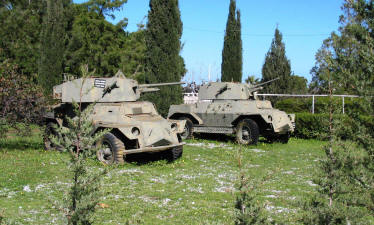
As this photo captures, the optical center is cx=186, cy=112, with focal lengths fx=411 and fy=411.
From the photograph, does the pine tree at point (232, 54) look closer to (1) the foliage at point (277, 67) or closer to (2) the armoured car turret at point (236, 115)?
(1) the foliage at point (277, 67)

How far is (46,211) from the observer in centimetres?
605

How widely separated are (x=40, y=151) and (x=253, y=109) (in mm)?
7399

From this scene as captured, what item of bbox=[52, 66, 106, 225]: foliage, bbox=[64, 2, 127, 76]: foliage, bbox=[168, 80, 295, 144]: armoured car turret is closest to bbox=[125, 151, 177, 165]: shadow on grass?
bbox=[168, 80, 295, 144]: armoured car turret

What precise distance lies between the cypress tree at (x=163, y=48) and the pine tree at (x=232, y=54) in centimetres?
746

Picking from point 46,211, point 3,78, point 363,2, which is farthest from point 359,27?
point 3,78

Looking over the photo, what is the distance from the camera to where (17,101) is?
1128 centimetres

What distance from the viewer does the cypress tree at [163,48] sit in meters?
18.1

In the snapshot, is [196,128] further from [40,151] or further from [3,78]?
[3,78]

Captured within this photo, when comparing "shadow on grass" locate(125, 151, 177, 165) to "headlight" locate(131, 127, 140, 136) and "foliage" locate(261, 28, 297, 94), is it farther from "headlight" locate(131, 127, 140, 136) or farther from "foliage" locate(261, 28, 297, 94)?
"foliage" locate(261, 28, 297, 94)

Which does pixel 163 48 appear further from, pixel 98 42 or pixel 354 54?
pixel 354 54

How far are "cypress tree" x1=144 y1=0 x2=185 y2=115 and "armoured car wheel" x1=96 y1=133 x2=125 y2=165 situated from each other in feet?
26.6

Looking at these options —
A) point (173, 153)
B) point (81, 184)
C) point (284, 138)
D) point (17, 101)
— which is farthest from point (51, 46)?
point (81, 184)

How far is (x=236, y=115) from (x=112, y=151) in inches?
244

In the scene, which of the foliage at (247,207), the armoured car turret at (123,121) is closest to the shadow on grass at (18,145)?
the armoured car turret at (123,121)
